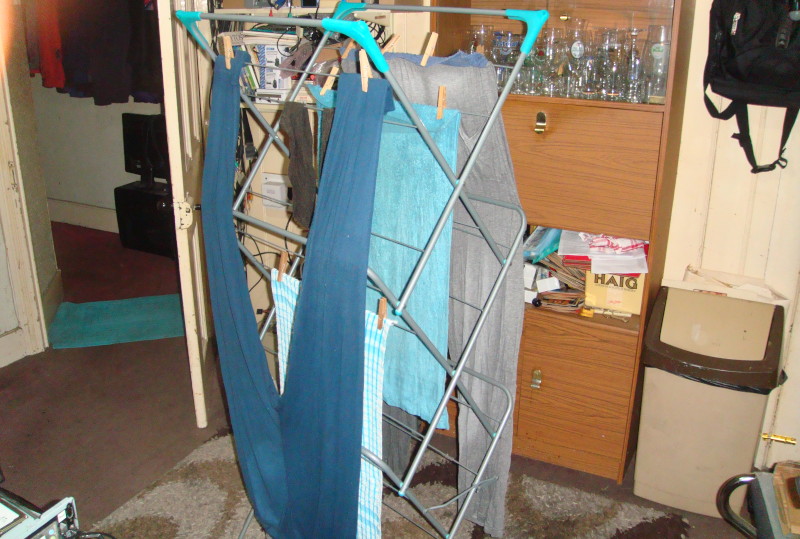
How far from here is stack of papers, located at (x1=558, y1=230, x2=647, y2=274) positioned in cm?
218

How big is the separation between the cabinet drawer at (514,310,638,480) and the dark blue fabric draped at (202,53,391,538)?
1021 millimetres

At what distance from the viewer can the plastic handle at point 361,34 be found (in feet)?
4.26

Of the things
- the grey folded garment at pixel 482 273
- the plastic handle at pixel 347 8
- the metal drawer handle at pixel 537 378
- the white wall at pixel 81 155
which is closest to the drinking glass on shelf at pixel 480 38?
the plastic handle at pixel 347 8

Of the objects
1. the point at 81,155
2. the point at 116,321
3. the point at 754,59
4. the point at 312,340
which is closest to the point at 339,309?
the point at 312,340

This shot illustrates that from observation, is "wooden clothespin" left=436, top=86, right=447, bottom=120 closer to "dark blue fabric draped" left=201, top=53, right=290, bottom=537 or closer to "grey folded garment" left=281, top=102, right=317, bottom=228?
"grey folded garment" left=281, top=102, right=317, bottom=228

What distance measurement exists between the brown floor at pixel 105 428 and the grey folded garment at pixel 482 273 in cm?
48

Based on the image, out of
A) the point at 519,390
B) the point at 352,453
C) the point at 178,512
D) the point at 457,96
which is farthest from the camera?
the point at 519,390

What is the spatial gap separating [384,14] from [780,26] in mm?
1207

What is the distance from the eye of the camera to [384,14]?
226cm

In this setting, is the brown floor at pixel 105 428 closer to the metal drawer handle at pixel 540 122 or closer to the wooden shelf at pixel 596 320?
the wooden shelf at pixel 596 320

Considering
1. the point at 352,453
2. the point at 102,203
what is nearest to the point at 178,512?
the point at 352,453

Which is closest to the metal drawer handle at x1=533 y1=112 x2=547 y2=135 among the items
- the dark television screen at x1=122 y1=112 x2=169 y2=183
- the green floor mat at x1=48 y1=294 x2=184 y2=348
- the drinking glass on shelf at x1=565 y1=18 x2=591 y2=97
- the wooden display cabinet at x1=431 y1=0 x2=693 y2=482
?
the wooden display cabinet at x1=431 y1=0 x2=693 y2=482

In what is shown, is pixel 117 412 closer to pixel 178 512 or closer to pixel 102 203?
pixel 178 512

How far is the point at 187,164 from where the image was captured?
7.93 ft
